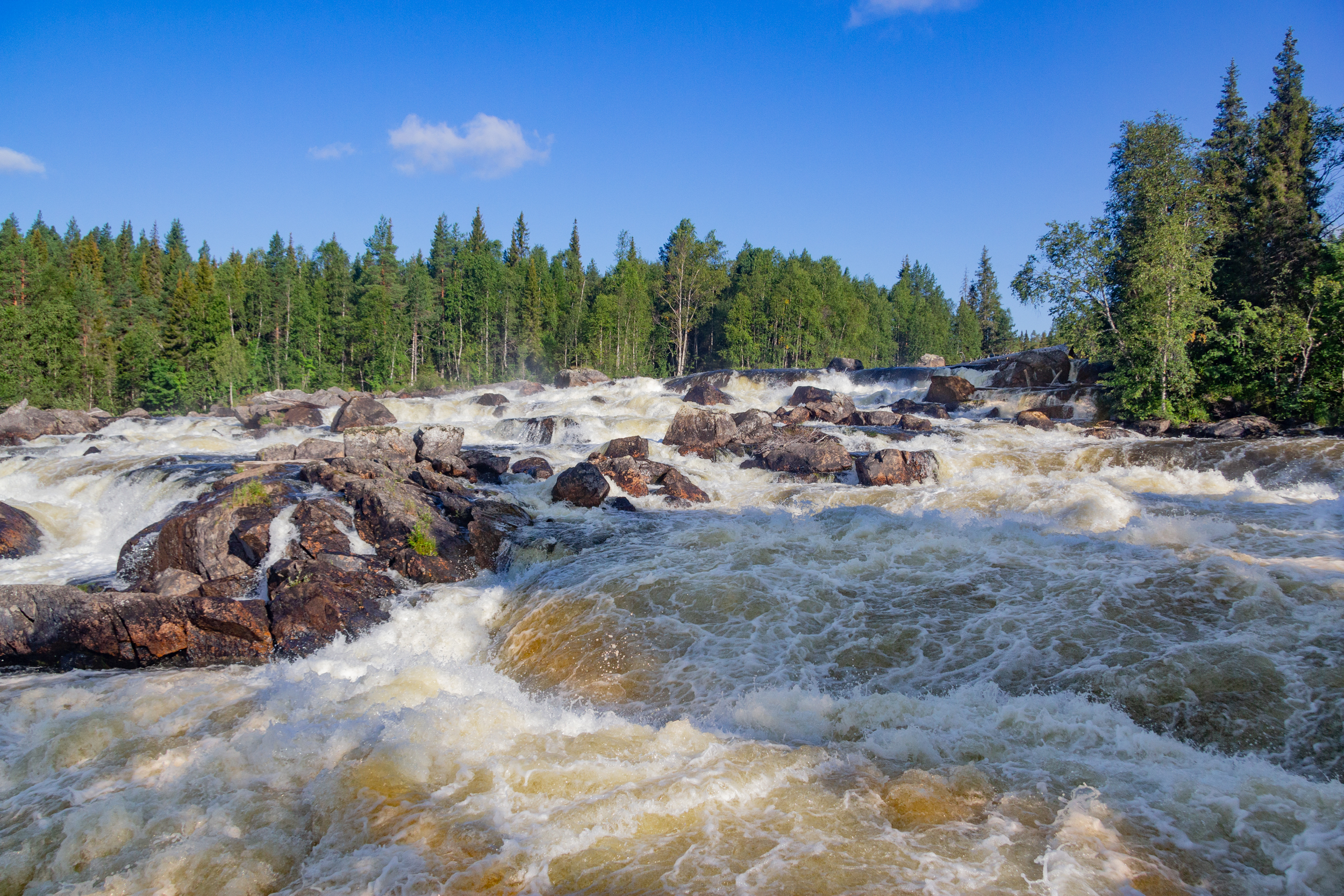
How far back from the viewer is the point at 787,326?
6066 centimetres

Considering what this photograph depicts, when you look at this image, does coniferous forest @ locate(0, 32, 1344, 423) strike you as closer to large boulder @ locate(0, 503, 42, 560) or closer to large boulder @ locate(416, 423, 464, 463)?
large boulder @ locate(416, 423, 464, 463)

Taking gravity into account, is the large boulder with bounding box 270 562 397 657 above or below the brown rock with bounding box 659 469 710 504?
below

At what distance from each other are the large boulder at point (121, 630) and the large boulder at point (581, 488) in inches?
261

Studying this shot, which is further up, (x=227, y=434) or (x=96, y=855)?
(x=227, y=434)

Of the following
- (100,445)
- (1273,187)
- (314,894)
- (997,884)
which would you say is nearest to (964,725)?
(997,884)

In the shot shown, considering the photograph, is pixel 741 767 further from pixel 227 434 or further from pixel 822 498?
pixel 227 434

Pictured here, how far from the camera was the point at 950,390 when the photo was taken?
90.6ft

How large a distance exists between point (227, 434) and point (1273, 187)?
4238cm

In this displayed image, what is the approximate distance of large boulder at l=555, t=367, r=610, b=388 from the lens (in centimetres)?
3844

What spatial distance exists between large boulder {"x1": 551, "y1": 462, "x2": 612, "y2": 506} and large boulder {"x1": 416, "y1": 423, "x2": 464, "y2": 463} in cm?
411

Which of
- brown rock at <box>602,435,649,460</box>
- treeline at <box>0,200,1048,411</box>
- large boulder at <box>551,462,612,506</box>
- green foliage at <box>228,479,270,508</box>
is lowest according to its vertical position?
large boulder at <box>551,462,612,506</box>

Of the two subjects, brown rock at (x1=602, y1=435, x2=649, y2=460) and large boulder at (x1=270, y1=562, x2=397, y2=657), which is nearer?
large boulder at (x1=270, y1=562, x2=397, y2=657)

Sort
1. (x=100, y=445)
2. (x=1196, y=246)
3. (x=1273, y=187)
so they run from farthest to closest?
1. (x=1273, y=187)
2. (x=1196, y=246)
3. (x=100, y=445)

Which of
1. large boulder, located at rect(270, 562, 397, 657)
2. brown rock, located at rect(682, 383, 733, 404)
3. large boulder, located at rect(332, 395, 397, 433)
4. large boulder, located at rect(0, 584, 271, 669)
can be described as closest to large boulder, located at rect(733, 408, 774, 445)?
brown rock, located at rect(682, 383, 733, 404)
